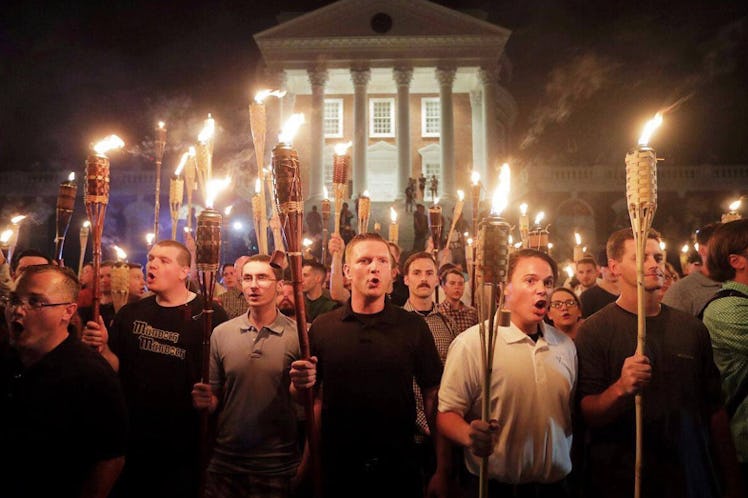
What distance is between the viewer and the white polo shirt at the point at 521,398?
9.08 feet

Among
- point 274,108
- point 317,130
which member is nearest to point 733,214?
point 317,130

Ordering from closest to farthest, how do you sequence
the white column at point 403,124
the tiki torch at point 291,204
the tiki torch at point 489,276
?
the tiki torch at point 489,276, the tiki torch at point 291,204, the white column at point 403,124

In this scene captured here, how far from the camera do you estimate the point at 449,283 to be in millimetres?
5566

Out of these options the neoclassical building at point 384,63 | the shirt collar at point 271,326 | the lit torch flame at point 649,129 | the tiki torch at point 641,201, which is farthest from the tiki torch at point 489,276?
the neoclassical building at point 384,63

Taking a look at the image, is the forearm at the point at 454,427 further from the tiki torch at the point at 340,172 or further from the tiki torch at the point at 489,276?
the tiki torch at the point at 340,172

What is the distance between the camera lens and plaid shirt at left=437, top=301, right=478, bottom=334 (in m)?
4.86

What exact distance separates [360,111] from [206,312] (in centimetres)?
3262

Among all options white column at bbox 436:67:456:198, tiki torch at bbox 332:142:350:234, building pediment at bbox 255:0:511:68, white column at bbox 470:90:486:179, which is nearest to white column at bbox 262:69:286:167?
building pediment at bbox 255:0:511:68

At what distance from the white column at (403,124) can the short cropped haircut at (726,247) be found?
97.9ft

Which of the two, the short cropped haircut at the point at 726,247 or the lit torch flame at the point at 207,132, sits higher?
the lit torch flame at the point at 207,132

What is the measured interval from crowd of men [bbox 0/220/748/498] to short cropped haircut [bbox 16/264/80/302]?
0.04 feet

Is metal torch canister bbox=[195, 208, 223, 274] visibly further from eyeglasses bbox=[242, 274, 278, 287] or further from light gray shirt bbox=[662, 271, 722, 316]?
light gray shirt bbox=[662, 271, 722, 316]

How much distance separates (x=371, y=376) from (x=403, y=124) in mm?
32164

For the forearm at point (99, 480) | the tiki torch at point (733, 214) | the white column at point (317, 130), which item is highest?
the white column at point (317, 130)
